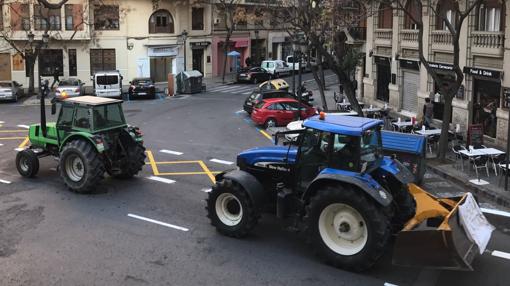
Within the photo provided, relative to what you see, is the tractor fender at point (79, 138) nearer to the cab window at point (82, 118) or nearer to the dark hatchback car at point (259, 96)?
the cab window at point (82, 118)

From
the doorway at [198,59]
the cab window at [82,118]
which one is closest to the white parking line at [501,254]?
the cab window at [82,118]

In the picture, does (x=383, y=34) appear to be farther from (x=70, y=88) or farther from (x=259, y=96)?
(x=70, y=88)

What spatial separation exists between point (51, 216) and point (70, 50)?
3543 centimetres

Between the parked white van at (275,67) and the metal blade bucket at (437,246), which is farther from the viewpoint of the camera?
the parked white van at (275,67)

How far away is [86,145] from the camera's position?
46.0 feet

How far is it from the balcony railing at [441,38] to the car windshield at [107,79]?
20.9 m

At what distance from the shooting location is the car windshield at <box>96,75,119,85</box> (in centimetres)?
3688

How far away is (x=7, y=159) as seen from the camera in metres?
18.4

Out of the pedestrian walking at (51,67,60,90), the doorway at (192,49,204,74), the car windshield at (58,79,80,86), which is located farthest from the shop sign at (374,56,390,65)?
the doorway at (192,49,204,74)

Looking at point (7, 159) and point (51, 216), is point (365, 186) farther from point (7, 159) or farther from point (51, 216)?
point (7, 159)

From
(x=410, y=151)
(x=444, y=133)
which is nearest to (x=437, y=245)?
(x=410, y=151)

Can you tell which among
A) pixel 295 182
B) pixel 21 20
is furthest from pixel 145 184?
pixel 21 20

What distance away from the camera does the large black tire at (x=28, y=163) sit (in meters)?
15.5

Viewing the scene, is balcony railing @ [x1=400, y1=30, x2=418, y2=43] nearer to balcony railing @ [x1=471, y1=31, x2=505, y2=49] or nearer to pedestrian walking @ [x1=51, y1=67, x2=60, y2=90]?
balcony railing @ [x1=471, y1=31, x2=505, y2=49]
